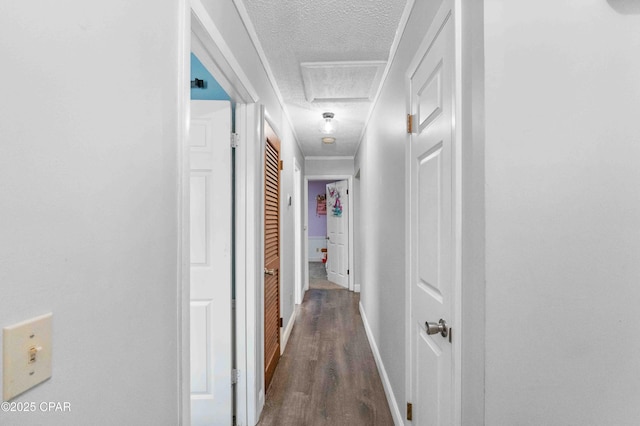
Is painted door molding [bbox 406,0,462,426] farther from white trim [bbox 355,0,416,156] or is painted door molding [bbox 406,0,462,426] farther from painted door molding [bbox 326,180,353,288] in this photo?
painted door molding [bbox 326,180,353,288]

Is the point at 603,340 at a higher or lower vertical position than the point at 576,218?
lower

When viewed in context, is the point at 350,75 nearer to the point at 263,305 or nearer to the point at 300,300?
the point at 263,305

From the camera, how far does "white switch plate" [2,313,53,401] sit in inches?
19.7

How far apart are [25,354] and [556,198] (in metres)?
1.25

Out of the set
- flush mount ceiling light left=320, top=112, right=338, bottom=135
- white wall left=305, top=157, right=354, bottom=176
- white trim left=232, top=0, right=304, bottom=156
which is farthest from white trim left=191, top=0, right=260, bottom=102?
white wall left=305, top=157, right=354, bottom=176

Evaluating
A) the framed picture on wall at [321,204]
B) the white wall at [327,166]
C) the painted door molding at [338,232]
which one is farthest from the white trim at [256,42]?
the framed picture on wall at [321,204]

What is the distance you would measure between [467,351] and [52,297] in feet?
3.57

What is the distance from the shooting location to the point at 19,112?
0.52 metres

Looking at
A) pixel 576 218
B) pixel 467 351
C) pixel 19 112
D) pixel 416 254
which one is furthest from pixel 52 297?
pixel 416 254

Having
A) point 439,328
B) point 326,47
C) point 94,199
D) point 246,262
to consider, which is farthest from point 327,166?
point 94,199

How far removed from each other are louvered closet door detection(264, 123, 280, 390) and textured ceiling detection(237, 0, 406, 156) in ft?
1.73

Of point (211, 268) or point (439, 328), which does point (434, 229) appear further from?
point (211, 268)

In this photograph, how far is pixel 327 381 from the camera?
8.43ft

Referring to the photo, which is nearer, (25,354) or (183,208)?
(25,354)
